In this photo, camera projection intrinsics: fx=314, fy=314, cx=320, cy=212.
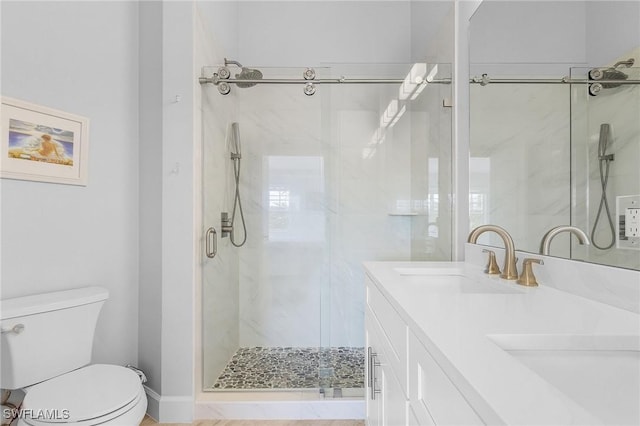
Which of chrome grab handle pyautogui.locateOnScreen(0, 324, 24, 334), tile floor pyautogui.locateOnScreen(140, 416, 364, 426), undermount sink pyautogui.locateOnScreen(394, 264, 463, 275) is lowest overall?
tile floor pyautogui.locateOnScreen(140, 416, 364, 426)

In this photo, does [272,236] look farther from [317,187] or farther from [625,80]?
[625,80]

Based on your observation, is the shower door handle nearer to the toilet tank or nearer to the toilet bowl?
the toilet tank

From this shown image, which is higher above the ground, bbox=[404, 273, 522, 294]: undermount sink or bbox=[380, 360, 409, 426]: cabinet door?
bbox=[404, 273, 522, 294]: undermount sink

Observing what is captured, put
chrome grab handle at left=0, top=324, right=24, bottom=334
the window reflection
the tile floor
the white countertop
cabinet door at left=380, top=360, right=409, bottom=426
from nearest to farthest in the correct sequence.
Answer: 1. the white countertop
2. cabinet door at left=380, top=360, right=409, bottom=426
3. chrome grab handle at left=0, top=324, right=24, bottom=334
4. the tile floor
5. the window reflection

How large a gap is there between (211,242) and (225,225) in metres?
0.21

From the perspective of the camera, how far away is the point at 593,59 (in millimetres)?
912

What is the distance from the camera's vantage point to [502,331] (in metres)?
0.64

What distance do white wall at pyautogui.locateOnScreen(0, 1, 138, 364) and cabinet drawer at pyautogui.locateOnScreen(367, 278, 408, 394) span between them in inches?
59.7

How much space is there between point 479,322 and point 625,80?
2.38ft

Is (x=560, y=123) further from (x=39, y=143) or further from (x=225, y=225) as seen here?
(x=39, y=143)

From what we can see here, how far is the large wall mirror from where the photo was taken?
0.81 meters

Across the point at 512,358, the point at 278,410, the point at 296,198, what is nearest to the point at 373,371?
the point at 278,410

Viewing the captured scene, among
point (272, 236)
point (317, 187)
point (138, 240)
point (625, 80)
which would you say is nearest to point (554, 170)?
point (625, 80)

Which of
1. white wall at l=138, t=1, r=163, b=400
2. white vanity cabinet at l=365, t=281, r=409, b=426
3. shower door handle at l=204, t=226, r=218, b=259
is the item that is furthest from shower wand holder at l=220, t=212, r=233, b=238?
white vanity cabinet at l=365, t=281, r=409, b=426
